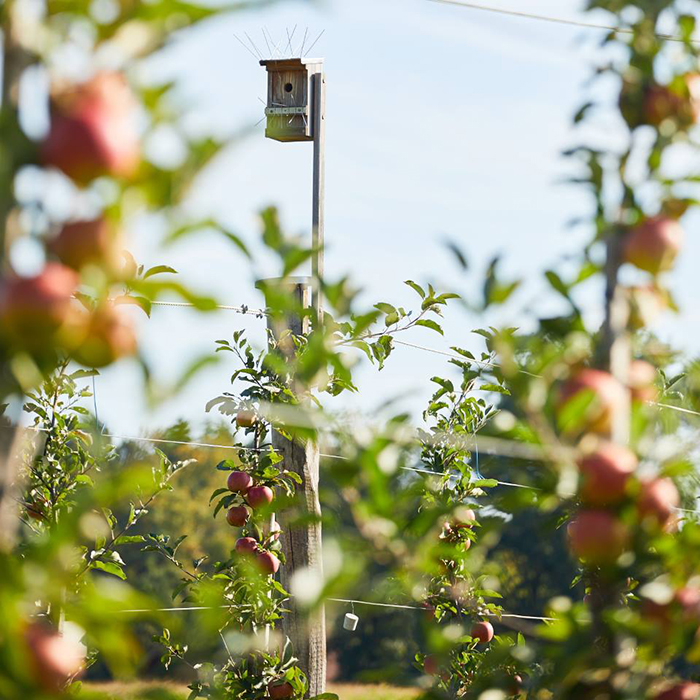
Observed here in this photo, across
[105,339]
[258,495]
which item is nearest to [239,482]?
[258,495]

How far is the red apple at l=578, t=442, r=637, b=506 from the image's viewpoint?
116cm

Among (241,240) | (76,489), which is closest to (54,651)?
(241,240)

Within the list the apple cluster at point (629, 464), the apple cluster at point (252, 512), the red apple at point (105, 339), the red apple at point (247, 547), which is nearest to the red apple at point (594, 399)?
the apple cluster at point (629, 464)

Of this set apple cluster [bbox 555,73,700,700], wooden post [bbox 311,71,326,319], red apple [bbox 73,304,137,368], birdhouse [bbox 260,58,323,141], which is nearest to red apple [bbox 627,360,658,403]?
apple cluster [bbox 555,73,700,700]

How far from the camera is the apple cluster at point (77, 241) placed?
2.98 feet

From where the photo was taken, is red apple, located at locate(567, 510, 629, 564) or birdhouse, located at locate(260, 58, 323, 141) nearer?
red apple, located at locate(567, 510, 629, 564)

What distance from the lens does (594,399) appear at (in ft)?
3.90

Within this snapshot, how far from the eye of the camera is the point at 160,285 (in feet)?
3.30

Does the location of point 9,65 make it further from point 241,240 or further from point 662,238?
point 662,238

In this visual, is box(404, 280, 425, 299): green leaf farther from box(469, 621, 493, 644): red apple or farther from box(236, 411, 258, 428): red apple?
box(469, 621, 493, 644): red apple

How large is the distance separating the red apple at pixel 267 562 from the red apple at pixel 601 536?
222cm

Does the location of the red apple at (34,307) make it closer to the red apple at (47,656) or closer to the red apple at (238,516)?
the red apple at (47,656)

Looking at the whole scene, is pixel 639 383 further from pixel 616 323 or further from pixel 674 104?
pixel 674 104

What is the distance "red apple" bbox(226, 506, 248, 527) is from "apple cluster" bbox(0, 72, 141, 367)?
98.8 inches
